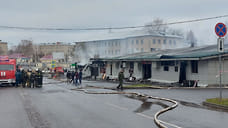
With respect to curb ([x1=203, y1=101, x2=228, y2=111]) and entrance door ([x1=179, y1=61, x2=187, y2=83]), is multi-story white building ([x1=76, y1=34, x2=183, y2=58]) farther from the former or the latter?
curb ([x1=203, y1=101, x2=228, y2=111])

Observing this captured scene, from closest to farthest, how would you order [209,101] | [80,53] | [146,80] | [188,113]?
[188,113] → [209,101] → [146,80] → [80,53]

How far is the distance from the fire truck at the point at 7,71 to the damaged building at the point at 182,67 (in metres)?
13.4

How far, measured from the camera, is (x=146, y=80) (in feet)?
104

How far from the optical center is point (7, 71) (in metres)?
28.0

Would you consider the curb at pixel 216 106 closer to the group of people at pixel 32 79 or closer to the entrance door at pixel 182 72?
the entrance door at pixel 182 72

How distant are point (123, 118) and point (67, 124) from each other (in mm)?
2085

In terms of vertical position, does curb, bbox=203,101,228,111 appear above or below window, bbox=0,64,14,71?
below

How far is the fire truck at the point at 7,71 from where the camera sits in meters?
27.6

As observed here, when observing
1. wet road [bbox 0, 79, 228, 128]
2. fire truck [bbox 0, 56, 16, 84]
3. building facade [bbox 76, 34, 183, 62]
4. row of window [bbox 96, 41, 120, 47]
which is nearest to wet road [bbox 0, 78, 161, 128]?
wet road [bbox 0, 79, 228, 128]

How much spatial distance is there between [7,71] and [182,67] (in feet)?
56.4

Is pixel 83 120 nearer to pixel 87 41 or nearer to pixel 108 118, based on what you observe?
pixel 108 118

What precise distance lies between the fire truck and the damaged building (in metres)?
13.4

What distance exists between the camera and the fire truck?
27.6 metres

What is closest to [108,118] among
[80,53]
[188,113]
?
[188,113]
